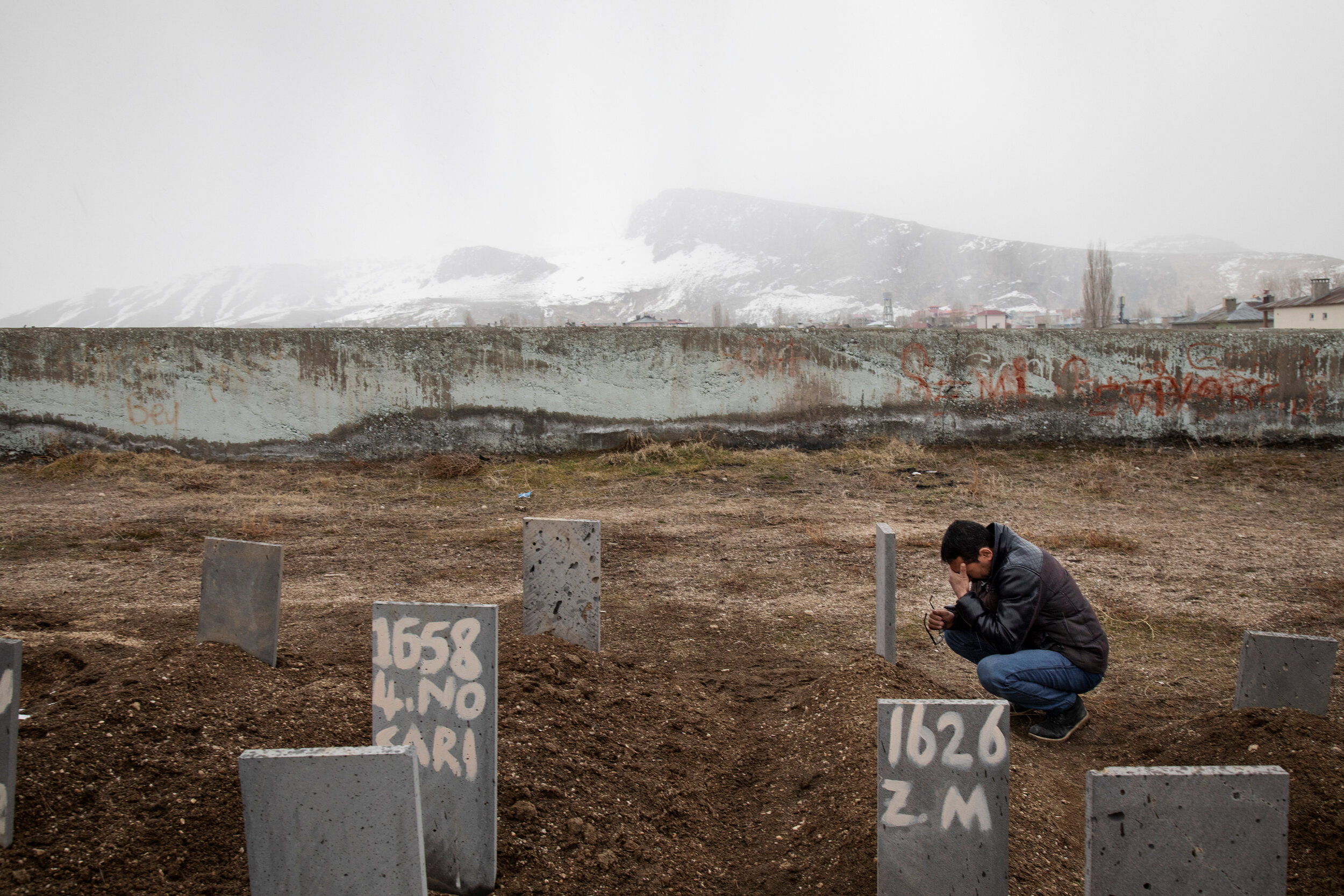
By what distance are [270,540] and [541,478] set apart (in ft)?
12.3

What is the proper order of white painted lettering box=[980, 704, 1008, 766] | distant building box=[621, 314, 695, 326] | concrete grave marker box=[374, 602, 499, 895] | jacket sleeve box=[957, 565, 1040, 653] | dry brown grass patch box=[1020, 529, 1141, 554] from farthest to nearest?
distant building box=[621, 314, 695, 326], dry brown grass patch box=[1020, 529, 1141, 554], jacket sleeve box=[957, 565, 1040, 653], concrete grave marker box=[374, 602, 499, 895], white painted lettering box=[980, 704, 1008, 766]

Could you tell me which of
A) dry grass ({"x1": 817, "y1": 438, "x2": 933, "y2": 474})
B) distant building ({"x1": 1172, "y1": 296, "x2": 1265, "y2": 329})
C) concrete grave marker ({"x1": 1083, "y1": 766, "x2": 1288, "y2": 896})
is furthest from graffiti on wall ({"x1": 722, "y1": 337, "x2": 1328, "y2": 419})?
distant building ({"x1": 1172, "y1": 296, "x2": 1265, "y2": 329})

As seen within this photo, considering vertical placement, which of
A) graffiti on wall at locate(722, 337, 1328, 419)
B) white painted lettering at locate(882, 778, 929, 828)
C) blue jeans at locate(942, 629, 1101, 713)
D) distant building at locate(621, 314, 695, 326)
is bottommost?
blue jeans at locate(942, 629, 1101, 713)

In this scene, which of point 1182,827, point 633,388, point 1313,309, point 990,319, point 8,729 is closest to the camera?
point 1182,827

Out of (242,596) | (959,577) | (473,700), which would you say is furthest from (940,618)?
(242,596)

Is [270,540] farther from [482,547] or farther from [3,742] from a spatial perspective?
[3,742]

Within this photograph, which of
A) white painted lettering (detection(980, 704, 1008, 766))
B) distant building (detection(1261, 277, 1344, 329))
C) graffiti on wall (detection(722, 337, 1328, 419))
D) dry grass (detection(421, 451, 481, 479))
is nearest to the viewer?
white painted lettering (detection(980, 704, 1008, 766))

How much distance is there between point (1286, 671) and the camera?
12.0 feet

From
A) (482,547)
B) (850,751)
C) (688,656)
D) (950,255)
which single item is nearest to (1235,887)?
(850,751)

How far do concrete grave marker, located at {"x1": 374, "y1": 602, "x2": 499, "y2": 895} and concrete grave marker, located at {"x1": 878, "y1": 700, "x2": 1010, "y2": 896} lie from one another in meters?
1.26

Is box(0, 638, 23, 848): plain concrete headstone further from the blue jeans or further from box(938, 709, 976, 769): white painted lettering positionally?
the blue jeans

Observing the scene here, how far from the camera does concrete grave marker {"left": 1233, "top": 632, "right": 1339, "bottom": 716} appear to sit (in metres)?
3.56

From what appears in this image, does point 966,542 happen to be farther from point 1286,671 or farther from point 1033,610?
point 1286,671

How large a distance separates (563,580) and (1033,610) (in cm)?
244
